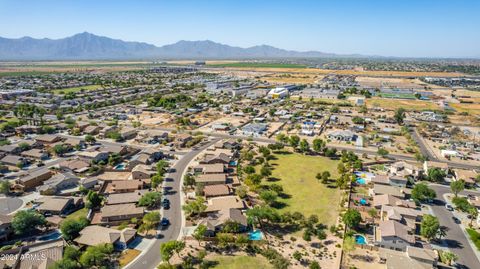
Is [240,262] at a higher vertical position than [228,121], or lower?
lower

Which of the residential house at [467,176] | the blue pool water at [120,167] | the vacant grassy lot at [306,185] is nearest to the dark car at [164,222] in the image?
the vacant grassy lot at [306,185]

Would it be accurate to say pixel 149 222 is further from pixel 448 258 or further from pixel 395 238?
pixel 448 258

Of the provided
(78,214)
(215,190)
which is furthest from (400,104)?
(78,214)

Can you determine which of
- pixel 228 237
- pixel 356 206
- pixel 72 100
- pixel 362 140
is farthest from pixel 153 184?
pixel 72 100

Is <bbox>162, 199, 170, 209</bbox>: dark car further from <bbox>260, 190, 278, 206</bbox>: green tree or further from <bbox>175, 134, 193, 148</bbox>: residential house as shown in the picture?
<bbox>175, 134, 193, 148</bbox>: residential house

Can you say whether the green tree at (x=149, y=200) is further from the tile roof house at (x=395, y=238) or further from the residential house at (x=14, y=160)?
the residential house at (x=14, y=160)

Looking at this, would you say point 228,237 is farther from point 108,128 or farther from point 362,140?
point 108,128
